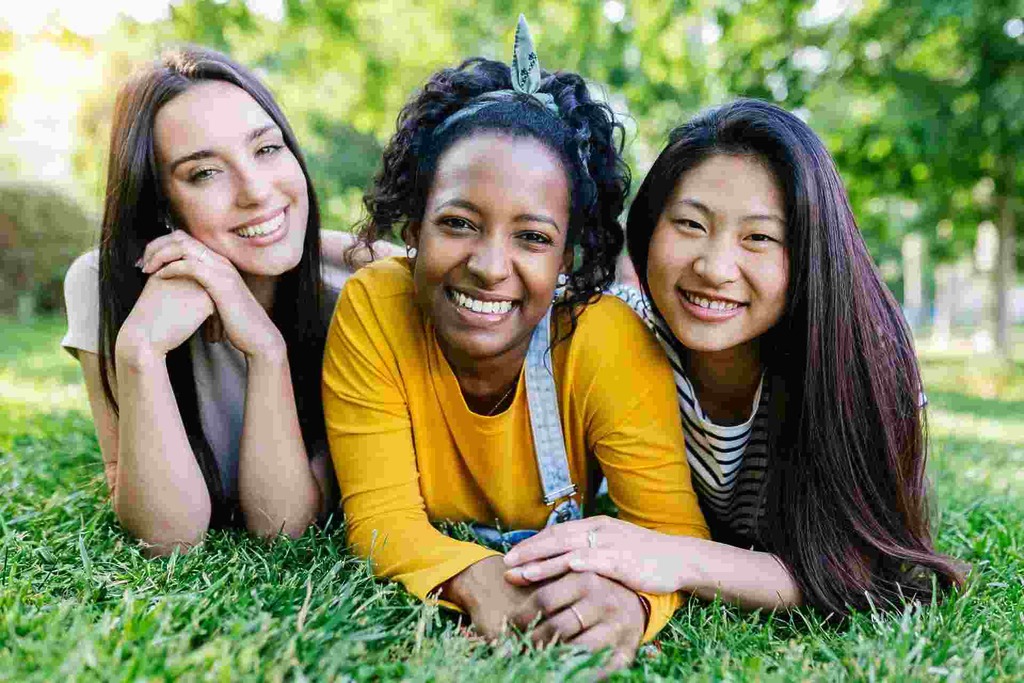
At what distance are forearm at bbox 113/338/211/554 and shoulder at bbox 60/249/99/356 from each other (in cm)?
43

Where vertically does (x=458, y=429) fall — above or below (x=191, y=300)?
below

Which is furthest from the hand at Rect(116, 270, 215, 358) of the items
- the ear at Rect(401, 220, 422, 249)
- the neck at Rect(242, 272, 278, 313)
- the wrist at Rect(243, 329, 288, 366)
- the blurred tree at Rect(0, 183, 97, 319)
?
the blurred tree at Rect(0, 183, 97, 319)

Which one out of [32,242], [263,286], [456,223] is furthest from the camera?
[32,242]

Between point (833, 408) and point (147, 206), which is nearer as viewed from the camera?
point (833, 408)

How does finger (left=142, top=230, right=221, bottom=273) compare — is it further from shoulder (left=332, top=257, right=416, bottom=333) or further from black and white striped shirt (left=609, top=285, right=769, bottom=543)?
black and white striped shirt (left=609, top=285, right=769, bottom=543)

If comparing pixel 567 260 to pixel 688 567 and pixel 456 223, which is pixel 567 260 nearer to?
pixel 456 223

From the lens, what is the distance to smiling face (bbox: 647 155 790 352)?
7.77 feet

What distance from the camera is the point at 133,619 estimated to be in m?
1.70

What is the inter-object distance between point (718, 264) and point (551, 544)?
35.6 inches

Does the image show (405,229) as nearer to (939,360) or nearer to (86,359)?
(86,359)

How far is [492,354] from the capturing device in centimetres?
238

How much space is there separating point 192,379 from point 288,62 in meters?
10.9

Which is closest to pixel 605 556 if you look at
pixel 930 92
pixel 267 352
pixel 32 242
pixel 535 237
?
pixel 535 237

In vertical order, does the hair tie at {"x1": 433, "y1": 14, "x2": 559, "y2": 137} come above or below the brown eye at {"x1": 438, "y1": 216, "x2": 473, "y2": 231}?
above
